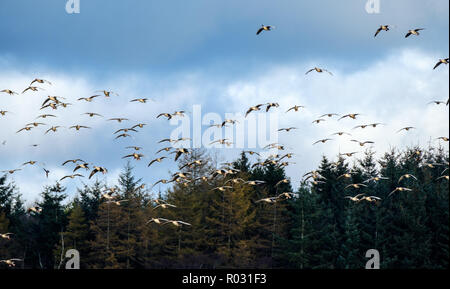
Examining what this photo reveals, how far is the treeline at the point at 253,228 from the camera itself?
200 feet

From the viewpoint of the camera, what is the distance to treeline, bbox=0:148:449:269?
61031 millimetres

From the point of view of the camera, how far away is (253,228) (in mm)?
68250

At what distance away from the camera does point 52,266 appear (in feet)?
248

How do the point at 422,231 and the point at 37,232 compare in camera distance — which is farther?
the point at 37,232

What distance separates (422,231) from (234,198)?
72.4 ft

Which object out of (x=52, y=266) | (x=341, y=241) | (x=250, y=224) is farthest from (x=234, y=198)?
(x=52, y=266)
